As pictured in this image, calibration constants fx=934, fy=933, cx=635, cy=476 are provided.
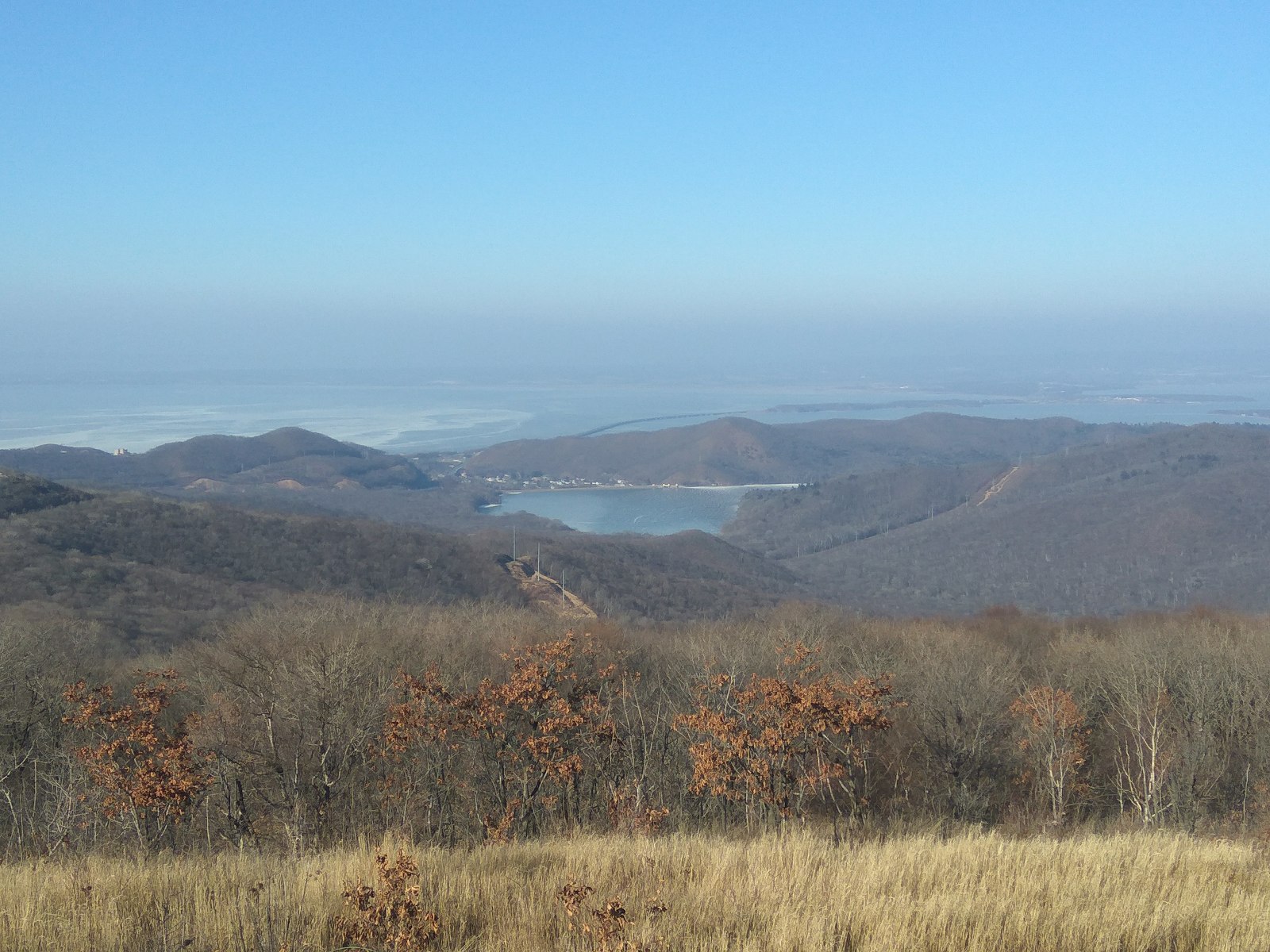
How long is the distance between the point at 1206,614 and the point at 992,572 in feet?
161

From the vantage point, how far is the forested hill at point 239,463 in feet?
298

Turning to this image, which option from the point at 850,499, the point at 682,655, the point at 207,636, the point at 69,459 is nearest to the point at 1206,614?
the point at 682,655

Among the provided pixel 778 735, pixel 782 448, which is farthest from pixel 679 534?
pixel 782 448

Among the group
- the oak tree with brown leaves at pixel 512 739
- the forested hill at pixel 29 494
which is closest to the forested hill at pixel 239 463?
the forested hill at pixel 29 494

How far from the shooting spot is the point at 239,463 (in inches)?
4422

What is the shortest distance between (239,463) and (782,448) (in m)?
84.9

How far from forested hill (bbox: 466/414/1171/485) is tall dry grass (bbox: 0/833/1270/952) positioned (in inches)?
4934

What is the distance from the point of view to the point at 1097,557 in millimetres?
82500

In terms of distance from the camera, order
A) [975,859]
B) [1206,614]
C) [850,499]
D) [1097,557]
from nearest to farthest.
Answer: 1. [975,859]
2. [1206,614]
3. [1097,557]
4. [850,499]

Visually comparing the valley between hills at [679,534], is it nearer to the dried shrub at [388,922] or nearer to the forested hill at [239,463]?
the forested hill at [239,463]

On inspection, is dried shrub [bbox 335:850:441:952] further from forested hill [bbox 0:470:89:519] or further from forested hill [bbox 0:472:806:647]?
forested hill [bbox 0:470:89:519]

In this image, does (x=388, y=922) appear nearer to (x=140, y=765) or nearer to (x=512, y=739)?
(x=140, y=765)

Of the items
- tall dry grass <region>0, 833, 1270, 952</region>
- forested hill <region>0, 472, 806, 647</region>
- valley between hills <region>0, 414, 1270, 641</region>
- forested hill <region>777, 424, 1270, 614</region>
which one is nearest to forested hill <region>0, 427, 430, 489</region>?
valley between hills <region>0, 414, 1270, 641</region>

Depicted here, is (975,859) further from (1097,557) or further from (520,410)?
(520,410)
